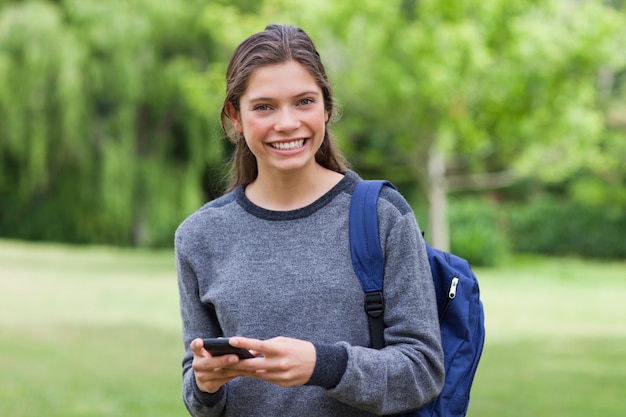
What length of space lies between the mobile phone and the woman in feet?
0.14

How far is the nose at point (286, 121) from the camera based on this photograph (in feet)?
6.03

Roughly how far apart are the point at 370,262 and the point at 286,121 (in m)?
0.31

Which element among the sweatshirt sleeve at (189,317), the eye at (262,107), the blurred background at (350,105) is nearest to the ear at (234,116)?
the eye at (262,107)

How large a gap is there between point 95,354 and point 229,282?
714cm

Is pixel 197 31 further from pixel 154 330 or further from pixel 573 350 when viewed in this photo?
pixel 573 350

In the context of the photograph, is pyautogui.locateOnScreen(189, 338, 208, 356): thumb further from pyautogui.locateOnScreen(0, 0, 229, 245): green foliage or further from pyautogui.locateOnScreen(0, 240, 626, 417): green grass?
pyautogui.locateOnScreen(0, 0, 229, 245): green foliage

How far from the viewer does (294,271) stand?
1.83 meters

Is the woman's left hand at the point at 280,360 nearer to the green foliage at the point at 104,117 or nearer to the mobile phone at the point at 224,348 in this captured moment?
the mobile phone at the point at 224,348

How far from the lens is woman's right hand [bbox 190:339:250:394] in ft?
5.42

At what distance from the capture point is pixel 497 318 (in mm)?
12023

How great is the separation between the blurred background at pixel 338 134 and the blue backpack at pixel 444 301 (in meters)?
7.11

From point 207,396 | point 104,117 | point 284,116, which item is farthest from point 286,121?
point 104,117

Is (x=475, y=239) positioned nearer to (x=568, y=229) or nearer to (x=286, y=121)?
(x=568, y=229)

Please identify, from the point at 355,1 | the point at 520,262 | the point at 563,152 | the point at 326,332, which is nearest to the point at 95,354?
the point at 326,332
